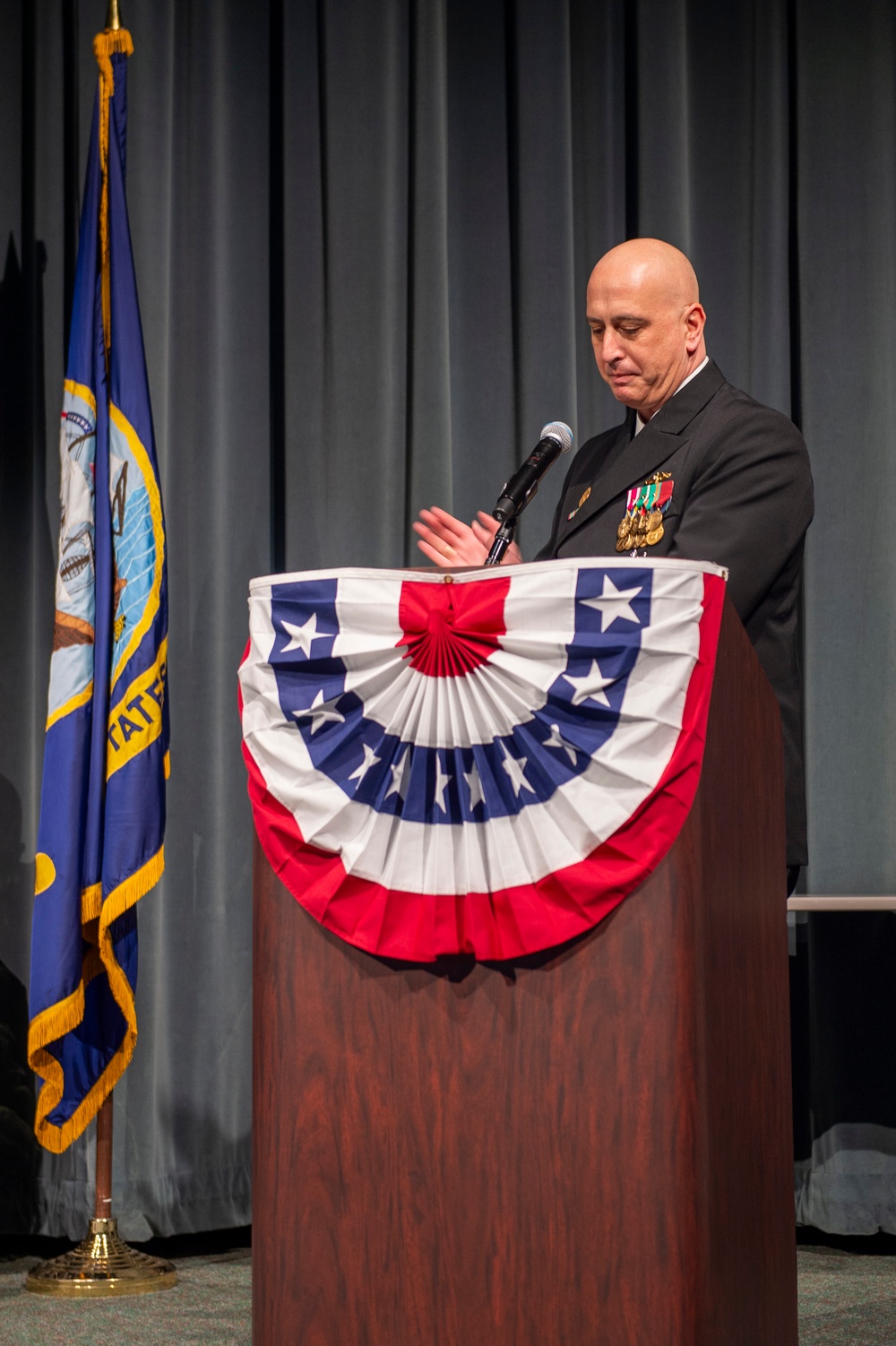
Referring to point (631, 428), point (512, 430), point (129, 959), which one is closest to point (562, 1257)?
point (631, 428)

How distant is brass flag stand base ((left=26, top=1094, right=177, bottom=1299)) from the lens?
2422mm

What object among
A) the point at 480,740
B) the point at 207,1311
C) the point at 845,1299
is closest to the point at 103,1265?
the point at 207,1311

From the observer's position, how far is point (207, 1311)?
2.33 meters

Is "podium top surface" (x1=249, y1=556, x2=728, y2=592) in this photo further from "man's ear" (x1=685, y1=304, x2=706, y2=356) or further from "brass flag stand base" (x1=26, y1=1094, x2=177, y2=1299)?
"brass flag stand base" (x1=26, y1=1094, x2=177, y2=1299)

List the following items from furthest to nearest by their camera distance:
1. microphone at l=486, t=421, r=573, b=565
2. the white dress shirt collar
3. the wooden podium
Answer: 1. the white dress shirt collar
2. microphone at l=486, t=421, r=573, b=565
3. the wooden podium

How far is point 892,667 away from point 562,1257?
2.05 metres

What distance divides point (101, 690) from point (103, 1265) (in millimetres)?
988

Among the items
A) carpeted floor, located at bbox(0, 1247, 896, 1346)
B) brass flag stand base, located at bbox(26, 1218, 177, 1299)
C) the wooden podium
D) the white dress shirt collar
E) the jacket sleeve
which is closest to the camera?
the wooden podium

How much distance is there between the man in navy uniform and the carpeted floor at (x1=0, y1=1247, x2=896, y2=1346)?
1010 millimetres

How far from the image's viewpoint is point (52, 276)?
2994 millimetres

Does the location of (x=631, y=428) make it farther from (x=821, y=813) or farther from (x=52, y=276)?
(x=52, y=276)

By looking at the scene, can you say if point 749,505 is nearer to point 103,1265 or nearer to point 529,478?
point 529,478

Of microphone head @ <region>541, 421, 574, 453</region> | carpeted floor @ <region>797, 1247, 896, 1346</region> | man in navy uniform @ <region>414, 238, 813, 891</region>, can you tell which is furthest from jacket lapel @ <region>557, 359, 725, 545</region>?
carpeted floor @ <region>797, 1247, 896, 1346</region>

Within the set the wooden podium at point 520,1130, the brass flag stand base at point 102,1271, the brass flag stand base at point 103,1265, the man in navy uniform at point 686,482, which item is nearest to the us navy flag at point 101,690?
the brass flag stand base at point 103,1265
